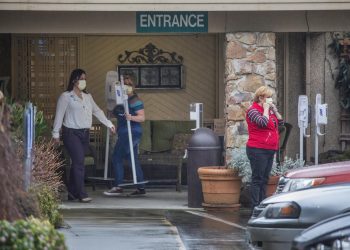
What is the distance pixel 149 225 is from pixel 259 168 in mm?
1943

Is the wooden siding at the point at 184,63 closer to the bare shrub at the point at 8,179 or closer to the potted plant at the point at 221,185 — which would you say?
the potted plant at the point at 221,185

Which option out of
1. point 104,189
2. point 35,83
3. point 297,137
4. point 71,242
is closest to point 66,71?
point 35,83

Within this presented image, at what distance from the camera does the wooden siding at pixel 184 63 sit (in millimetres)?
17625

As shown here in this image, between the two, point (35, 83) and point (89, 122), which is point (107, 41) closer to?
point (35, 83)

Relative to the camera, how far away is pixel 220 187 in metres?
13.8

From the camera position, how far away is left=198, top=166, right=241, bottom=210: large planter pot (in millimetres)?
13742

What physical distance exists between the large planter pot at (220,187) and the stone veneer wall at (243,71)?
26.2 inches

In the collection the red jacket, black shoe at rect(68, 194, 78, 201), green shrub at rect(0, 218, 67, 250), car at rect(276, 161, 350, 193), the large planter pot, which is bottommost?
black shoe at rect(68, 194, 78, 201)

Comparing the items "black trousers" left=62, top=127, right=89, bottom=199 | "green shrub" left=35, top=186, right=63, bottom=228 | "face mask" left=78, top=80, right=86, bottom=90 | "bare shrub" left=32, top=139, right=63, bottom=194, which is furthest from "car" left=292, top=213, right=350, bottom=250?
"face mask" left=78, top=80, right=86, bottom=90

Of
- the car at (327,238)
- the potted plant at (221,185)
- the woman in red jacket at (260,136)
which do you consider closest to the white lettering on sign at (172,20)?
the woman in red jacket at (260,136)

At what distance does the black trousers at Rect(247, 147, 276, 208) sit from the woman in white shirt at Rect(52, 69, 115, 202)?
274 centimetres

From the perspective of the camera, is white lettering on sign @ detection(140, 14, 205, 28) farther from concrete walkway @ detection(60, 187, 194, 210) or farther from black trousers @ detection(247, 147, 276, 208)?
concrete walkway @ detection(60, 187, 194, 210)

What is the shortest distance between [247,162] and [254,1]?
223 cm

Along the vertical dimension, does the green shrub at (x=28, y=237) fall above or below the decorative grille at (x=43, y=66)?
below
